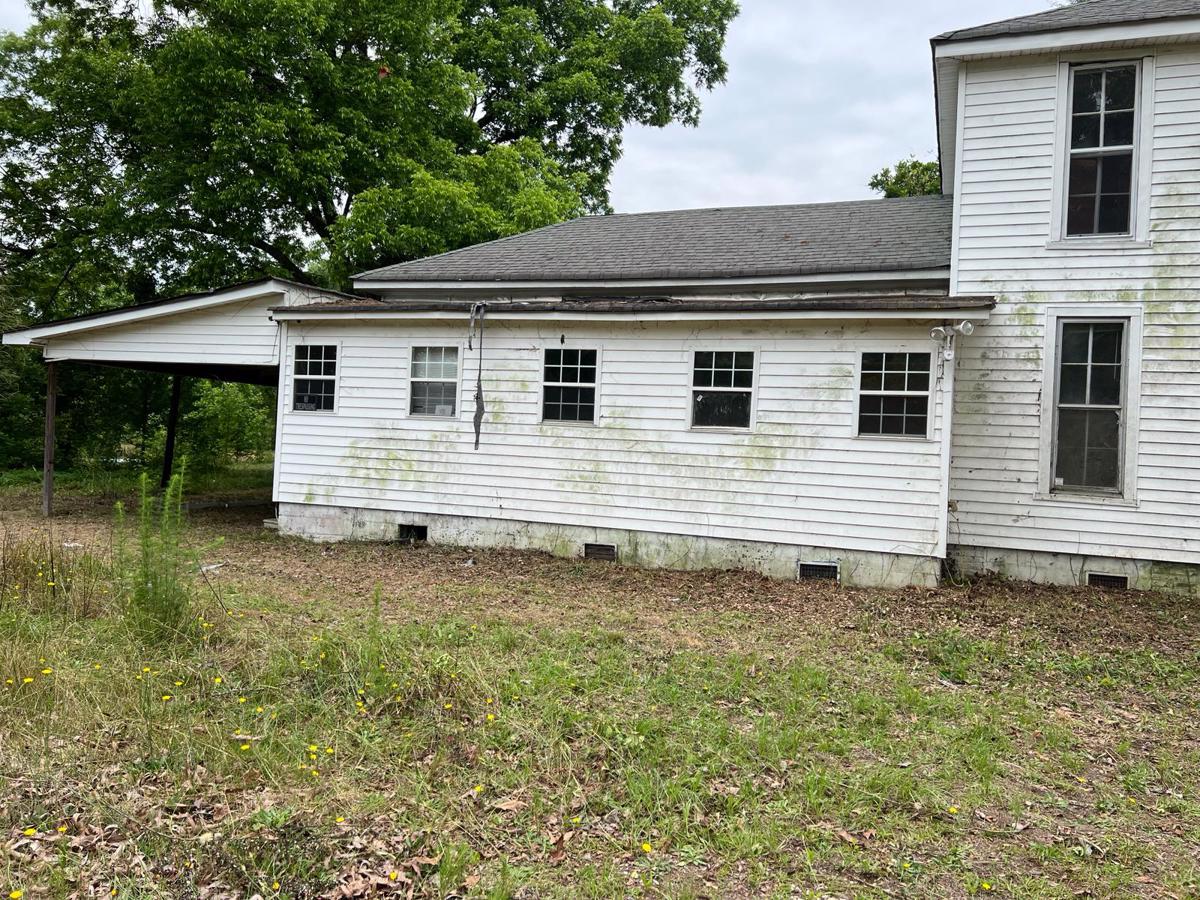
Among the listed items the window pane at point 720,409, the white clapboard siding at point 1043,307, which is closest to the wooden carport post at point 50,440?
the window pane at point 720,409

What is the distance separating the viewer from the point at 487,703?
494cm

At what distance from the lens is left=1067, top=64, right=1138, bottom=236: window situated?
8953mm

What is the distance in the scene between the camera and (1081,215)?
9.10 meters

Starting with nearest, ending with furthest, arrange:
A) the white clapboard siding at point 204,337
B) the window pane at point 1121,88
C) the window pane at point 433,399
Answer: the window pane at point 1121,88 < the window pane at point 433,399 < the white clapboard siding at point 204,337

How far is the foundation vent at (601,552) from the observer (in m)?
10.5

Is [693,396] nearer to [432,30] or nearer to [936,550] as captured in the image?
[936,550]

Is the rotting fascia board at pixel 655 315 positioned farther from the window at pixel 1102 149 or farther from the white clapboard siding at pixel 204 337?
the window at pixel 1102 149

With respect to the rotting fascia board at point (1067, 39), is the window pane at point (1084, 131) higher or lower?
lower

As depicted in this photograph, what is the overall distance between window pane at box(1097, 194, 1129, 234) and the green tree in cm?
1185

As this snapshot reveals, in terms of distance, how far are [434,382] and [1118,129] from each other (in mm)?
9320

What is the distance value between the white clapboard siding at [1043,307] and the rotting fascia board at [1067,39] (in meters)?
0.27

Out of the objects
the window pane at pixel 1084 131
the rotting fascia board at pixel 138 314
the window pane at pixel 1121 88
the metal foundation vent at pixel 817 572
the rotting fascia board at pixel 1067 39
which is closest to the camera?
the rotting fascia board at pixel 1067 39

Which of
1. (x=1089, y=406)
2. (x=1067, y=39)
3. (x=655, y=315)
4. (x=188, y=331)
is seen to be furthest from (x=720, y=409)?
(x=188, y=331)

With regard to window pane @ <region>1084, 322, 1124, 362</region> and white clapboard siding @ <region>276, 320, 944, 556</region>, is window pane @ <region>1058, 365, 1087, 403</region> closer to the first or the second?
window pane @ <region>1084, 322, 1124, 362</region>
